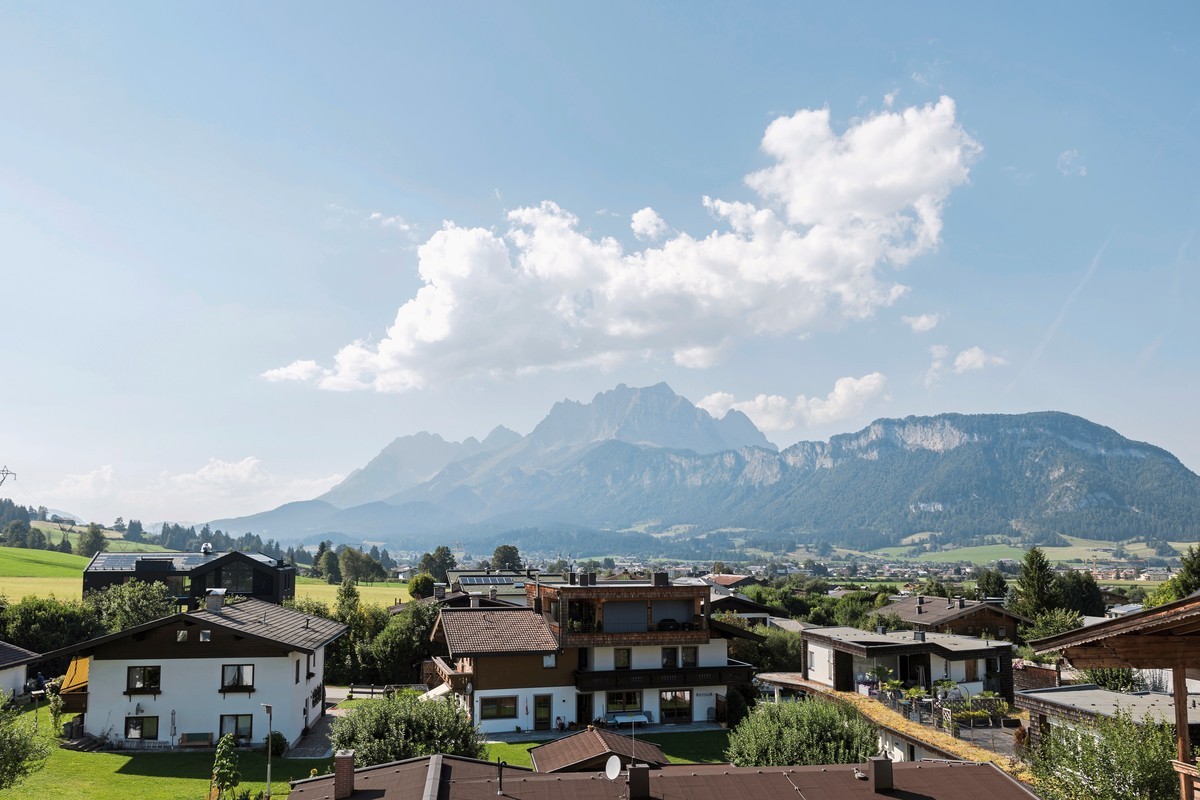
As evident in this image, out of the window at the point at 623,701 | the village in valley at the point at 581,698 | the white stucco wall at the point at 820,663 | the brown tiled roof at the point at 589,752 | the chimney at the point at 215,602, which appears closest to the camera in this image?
the village in valley at the point at 581,698

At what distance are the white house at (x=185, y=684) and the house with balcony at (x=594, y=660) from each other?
9156 mm

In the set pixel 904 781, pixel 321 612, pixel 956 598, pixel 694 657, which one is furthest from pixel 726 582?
pixel 904 781

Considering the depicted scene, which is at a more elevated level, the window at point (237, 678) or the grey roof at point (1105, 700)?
the grey roof at point (1105, 700)

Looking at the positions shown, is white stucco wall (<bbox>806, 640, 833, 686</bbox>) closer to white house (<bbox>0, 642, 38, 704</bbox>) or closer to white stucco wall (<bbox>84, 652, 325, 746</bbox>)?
white stucco wall (<bbox>84, 652, 325, 746</bbox>)

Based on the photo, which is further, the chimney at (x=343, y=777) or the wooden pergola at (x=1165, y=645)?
the chimney at (x=343, y=777)

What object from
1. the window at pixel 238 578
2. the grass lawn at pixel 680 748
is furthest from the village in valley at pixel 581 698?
the window at pixel 238 578

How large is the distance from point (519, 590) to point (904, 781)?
6248 cm

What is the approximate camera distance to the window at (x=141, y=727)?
37062mm

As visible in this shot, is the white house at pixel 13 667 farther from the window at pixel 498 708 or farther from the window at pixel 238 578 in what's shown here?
the window at pixel 238 578

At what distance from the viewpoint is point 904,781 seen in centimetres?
1948

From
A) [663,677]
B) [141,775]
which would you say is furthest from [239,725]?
[663,677]

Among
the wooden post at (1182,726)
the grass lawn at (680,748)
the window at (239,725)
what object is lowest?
the grass lawn at (680,748)

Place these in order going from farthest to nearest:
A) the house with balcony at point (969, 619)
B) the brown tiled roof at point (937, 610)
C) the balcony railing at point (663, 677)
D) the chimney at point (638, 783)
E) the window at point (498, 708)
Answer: the brown tiled roof at point (937, 610) < the house with balcony at point (969, 619) < the balcony railing at point (663, 677) < the window at point (498, 708) < the chimney at point (638, 783)

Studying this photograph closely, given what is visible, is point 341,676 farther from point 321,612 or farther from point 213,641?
point 213,641
